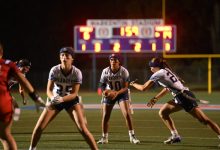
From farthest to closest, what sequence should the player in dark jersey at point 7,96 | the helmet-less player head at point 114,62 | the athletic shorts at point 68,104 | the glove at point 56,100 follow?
the helmet-less player head at point 114,62 → the athletic shorts at point 68,104 → the glove at point 56,100 → the player in dark jersey at point 7,96

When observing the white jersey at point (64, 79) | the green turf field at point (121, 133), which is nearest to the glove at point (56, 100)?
the white jersey at point (64, 79)

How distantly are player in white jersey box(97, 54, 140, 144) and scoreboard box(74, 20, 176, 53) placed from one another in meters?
18.3

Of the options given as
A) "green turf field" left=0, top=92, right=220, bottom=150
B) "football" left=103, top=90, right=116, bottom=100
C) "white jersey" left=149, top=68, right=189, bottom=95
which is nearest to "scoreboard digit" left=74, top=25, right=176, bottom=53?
"green turf field" left=0, top=92, right=220, bottom=150

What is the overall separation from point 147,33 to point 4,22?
2059 centimetres

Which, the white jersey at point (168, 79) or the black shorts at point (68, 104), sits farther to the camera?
the white jersey at point (168, 79)

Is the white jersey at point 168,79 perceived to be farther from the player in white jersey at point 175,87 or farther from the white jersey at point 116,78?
the white jersey at point 116,78

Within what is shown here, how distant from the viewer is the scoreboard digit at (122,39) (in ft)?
103

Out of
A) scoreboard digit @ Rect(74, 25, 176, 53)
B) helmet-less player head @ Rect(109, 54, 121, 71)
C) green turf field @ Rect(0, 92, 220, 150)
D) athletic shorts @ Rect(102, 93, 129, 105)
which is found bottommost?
green turf field @ Rect(0, 92, 220, 150)

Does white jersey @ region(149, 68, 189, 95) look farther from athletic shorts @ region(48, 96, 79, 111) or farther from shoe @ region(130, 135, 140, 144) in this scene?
athletic shorts @ region(48, 96, 79, 111)

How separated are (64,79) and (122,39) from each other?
2158 centimetres

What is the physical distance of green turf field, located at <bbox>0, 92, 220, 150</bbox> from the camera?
1250cm

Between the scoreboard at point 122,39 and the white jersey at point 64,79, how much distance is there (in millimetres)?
21193

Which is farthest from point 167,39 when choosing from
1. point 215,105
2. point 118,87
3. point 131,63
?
point 118,87

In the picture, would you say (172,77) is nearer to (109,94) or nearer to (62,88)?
(109,94)
